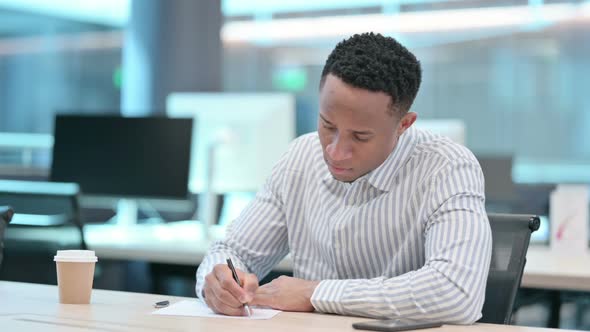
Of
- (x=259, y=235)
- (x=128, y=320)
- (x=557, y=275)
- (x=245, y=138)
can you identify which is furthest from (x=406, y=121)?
(x=245, y=138)

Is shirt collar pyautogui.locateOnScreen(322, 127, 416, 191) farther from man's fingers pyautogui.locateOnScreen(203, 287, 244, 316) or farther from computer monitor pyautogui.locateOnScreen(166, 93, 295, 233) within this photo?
computer monitor pyautogui.locateOnScreen(166, 93, 295, 233)

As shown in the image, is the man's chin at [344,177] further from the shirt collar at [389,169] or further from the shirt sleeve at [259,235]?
the shirt sleeve at [259,235]

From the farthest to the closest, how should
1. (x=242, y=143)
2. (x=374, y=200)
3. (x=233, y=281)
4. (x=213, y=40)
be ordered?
(x=213, y=40)
(x=242, y=143)
(x=374, y=200)
(x=233, y=281)

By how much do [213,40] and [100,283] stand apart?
6.78 ft

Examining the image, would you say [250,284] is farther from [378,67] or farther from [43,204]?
[43,204]

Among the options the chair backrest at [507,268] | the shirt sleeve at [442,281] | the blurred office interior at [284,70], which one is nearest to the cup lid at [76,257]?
the shirt sleeve at [442,281]

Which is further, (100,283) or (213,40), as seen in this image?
(213,40)

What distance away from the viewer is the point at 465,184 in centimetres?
169

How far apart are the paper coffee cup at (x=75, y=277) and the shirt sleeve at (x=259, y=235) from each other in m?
0.29

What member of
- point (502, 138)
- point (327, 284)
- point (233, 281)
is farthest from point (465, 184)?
point (502, 138)

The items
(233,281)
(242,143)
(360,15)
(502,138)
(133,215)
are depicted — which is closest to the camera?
(233,281)

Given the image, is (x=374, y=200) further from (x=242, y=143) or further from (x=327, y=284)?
(x=242, y=143)

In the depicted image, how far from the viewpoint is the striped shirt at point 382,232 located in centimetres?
157

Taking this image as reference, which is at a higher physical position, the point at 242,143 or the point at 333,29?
the point at 333,29
